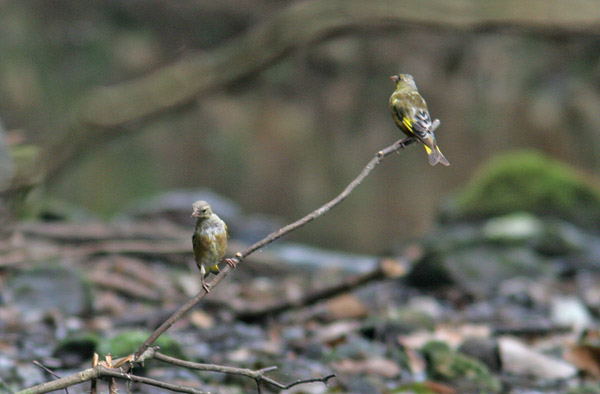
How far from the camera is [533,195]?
28.0 ft

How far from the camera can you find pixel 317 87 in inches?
534

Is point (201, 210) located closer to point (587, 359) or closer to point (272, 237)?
point (272, 237)

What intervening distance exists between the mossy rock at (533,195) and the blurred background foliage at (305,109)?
3.53 meters

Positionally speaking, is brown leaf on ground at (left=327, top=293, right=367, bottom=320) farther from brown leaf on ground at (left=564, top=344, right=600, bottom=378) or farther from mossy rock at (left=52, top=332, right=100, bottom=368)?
mossy rock at (left=52, top=332, right=100, bottom=368)

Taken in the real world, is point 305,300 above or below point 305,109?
below

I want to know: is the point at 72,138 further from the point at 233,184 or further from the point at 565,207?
the point at 233,184

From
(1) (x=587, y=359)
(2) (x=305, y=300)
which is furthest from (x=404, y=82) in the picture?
(2) (x=305, y=300)

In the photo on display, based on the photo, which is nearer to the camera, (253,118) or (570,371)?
(570,371)

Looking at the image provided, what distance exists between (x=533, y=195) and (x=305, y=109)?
5.71 m

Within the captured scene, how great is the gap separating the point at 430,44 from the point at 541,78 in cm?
194

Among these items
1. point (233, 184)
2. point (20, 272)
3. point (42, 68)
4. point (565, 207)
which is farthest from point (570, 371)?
point (42, 68)

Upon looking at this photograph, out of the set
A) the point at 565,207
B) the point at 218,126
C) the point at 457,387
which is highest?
the point at 218,126

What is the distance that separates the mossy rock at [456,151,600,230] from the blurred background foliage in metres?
3.53

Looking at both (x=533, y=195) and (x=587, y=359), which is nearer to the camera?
(x=587, y=359)
